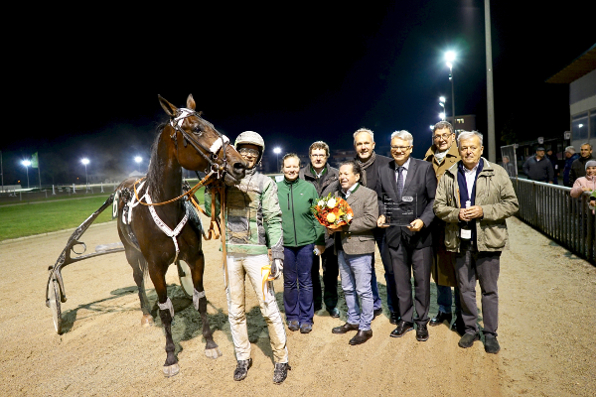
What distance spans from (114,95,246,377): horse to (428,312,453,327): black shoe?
8.11 ft

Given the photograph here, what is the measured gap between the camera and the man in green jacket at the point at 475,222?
11.6 ft

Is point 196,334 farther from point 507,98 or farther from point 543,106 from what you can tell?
point 507,98

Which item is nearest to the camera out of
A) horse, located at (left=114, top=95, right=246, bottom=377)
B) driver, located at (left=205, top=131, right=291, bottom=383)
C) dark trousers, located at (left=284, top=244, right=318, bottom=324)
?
horse, located at (left=114, top=95, right=246, bottom=377)

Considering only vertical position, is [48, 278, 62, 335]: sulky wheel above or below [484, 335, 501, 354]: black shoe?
above

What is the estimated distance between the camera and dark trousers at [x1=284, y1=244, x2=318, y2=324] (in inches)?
171

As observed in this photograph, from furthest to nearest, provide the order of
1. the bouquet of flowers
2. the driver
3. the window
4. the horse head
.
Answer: the window → the bouquet of flowers → the driver → the horse head

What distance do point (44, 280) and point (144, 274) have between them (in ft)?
10.4

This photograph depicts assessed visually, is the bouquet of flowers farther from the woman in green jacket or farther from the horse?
the horse

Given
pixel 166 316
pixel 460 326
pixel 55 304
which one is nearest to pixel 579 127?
pixel 460 326

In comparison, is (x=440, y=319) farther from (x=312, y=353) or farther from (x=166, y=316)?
(x=166, y=316)

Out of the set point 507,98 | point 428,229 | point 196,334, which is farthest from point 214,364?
point 507,98

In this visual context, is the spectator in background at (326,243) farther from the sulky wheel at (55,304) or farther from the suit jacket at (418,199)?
the sulky wheel at (55,304)

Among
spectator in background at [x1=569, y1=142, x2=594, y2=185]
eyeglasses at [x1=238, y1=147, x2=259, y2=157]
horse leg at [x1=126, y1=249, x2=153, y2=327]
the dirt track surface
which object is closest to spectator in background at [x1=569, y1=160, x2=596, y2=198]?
the dirt track surface

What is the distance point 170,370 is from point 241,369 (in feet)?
2.29
